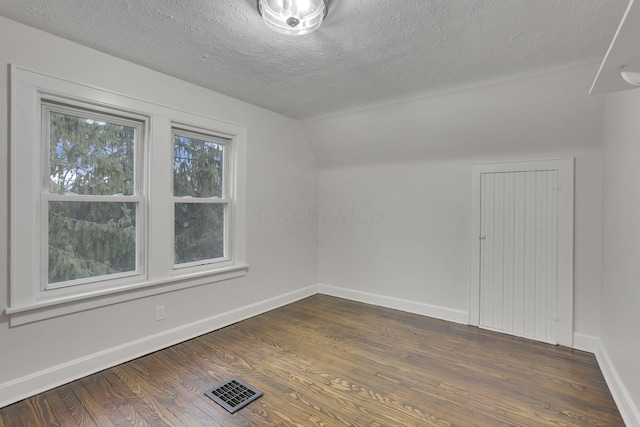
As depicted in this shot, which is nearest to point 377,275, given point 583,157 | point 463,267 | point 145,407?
point 463,267

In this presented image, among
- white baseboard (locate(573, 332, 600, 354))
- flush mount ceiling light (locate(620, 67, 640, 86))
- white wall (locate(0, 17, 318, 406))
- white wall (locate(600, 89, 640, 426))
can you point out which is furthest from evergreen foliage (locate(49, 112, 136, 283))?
white baseboard (locate(573, 332, 600, 354))

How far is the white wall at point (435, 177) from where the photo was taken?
2670 millimetres

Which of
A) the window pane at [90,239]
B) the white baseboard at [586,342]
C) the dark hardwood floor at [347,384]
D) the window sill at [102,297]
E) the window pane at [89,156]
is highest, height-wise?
the window pane at [89,156]

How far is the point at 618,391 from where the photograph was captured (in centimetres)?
196

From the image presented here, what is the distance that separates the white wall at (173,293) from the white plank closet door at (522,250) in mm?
2168

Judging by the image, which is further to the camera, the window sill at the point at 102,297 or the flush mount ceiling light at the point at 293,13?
the window sill at the point at 102,297

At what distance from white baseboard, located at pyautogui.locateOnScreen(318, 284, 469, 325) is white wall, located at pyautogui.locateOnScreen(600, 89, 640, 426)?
1.20 metres

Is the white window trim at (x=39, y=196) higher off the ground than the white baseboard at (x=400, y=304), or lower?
higher

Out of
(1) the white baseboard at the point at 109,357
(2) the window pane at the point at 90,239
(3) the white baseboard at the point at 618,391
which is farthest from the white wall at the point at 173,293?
(3) the white baseboard at the point at 618,391

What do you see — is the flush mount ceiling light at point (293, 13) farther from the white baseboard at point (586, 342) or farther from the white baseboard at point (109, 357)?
the white baseboard at point (586, 342)

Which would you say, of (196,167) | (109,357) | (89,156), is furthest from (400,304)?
(89,156)

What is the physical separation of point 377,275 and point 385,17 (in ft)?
9.66

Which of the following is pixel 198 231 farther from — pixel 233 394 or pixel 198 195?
pixel 233 394

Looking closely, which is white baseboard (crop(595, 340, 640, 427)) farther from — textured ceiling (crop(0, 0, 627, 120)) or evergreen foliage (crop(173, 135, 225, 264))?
evergreen foliage (crop(173, 135, 225, 264))
